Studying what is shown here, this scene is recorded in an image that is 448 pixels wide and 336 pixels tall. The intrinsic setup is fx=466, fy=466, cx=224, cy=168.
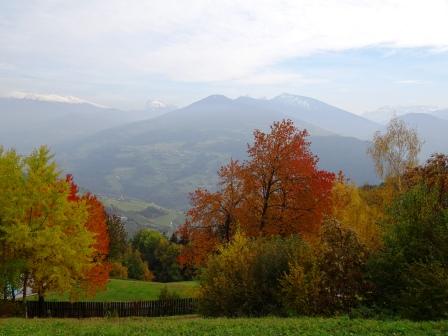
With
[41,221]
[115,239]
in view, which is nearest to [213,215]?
[41,221]

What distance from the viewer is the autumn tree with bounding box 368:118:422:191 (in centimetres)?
5448

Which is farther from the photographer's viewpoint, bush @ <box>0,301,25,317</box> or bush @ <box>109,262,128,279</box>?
bush @ <box>109,262,128,279</box>

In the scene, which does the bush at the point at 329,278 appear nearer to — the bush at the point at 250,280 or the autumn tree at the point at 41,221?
the bush at the point at 250,280

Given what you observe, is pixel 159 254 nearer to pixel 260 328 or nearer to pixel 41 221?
pixel 41 221

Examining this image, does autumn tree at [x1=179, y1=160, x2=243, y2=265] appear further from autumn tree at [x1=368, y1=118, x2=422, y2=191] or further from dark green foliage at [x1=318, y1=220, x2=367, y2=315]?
autumn tree at [x1=368, y1=118, x2=422, y2=191]

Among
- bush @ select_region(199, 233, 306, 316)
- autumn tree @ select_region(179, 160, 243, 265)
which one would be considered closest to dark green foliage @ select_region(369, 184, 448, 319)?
bush @ select_region(199, 233, 306, 316)

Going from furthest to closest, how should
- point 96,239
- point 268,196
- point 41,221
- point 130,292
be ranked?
point 130,292, point 96,239, point 268,196, point 41,221

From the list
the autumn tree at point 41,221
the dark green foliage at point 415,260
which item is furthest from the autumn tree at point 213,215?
the dark green foliage at point 415,260

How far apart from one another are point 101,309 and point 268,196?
50.9ft

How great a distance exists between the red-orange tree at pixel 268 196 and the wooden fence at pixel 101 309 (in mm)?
4548

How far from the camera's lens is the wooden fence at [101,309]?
3453cm

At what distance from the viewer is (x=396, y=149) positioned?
5509 centimetres

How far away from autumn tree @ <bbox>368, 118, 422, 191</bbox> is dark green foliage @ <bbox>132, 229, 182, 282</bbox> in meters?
37.6

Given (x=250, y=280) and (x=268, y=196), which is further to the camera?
(x=268, y=196)
